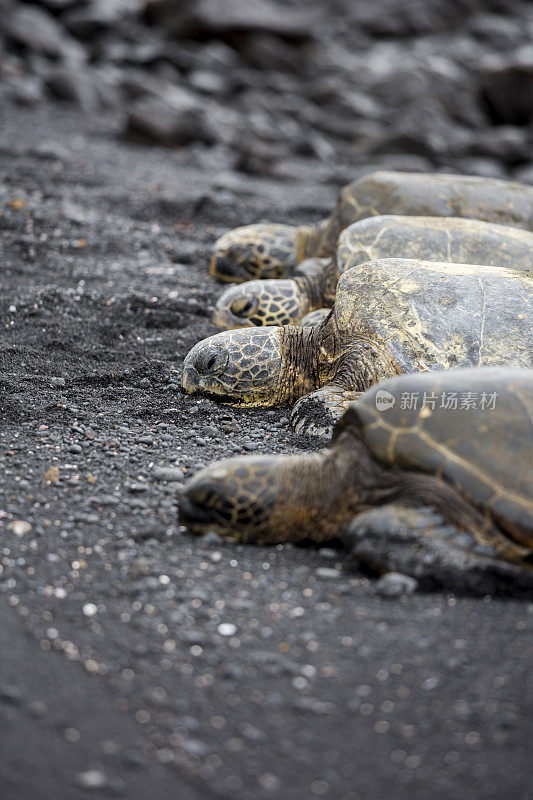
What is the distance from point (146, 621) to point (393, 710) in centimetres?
78

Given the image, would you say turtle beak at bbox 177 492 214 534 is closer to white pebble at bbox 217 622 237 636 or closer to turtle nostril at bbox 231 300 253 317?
white pebble at bbox 217 622 237 636

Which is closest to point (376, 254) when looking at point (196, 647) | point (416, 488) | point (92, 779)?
point (416, 488)

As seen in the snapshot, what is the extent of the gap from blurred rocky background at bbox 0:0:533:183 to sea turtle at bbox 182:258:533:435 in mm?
5841

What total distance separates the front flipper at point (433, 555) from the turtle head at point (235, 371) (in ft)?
5.36

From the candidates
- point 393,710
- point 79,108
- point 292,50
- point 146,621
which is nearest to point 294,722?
point 393,710

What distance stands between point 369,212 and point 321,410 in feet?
8.71

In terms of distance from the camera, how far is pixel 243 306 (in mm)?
5066

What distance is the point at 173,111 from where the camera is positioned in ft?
34.6

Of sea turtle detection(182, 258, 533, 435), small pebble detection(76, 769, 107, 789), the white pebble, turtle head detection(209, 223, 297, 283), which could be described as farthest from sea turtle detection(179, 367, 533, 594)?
turtle head detection(209, 223, 297, 283)

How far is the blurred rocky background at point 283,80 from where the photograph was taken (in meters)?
10.8

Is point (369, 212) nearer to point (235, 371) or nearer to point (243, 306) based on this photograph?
point (243, 306)

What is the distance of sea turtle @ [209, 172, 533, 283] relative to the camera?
5.80 metres

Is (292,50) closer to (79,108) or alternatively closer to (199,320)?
(79,108)

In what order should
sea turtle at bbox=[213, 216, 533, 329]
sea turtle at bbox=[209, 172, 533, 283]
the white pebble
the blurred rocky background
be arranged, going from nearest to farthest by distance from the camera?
the white pebble, sea turtle at bbox=[213, 216, 533, 329], sea turtle at bbox=[209, 172, 533, 283], the blurred rocky background
